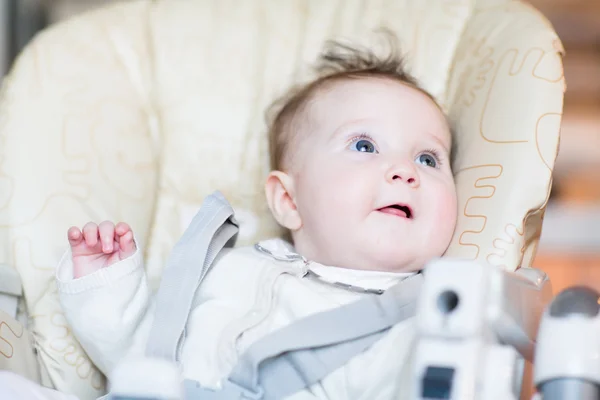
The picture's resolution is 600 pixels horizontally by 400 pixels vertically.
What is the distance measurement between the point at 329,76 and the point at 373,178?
261 millimetres

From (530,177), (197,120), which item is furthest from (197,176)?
(530,177)

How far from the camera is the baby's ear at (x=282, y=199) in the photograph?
116cm

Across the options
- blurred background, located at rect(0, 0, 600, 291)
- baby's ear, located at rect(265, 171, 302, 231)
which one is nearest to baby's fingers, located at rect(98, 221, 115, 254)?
baby's ear, located at rect(265, 171, 302, 231)

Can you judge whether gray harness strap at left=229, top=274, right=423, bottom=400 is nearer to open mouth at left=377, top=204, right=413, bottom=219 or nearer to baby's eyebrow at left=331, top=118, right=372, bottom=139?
open mouth at left=377, top=204, right=413, bottom=219

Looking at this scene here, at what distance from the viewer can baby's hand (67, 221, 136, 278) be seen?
1.01 m

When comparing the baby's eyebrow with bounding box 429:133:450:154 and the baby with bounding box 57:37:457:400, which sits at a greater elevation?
the baby's eyebrow with bounding box 429:133:450:154

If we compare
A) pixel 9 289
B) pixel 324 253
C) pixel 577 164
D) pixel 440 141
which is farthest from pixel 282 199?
pixel 577 164

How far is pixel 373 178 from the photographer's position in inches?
41.1

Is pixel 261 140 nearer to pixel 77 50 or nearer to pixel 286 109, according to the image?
pixel 286 109

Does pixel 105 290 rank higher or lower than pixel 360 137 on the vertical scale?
lower

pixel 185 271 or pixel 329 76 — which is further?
Result: pixel 329 76

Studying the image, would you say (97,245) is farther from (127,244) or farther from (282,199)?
(282,199)

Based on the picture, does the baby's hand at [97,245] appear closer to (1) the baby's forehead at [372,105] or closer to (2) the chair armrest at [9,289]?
(2) the chair armrest at [9,289]

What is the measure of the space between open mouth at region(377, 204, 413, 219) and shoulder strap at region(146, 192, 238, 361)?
22 cm
